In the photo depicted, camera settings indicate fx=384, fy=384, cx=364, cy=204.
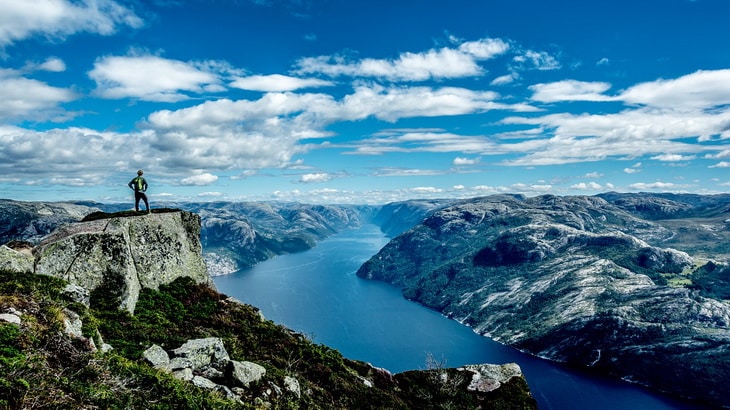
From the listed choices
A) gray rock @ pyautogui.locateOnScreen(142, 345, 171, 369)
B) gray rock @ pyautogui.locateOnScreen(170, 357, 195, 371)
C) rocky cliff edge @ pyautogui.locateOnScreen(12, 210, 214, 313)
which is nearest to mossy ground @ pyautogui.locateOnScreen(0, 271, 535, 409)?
gray rock @ pyautogui.locateOnScreen(142, 345, 171, 369)

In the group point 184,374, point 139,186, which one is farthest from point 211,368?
point 139,186

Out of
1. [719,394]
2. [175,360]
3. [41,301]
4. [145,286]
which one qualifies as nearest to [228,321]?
[145,286]

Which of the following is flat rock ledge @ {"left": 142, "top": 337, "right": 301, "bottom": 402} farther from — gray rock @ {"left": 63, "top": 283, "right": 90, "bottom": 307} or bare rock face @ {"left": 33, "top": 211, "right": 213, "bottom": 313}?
bare rock face @ {"left": 33, "top": 211, "right": 213, "bottom": 313}

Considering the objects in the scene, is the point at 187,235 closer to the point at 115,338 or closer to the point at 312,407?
the point at 115,338

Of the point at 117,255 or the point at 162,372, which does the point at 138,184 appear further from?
the point at 162,372

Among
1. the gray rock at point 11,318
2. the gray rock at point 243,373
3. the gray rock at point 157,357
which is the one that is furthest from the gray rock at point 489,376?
the gray rock at point 11,318

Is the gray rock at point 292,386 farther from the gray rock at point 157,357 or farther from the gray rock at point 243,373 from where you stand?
the gray rock at point 157,357
